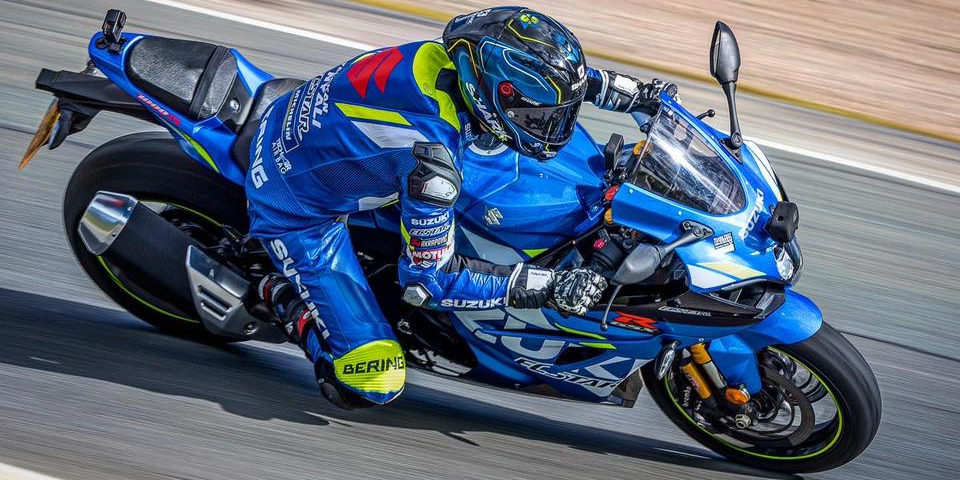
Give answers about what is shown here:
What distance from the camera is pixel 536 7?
9.18 m

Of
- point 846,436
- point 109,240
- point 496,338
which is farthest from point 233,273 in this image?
point 846,436

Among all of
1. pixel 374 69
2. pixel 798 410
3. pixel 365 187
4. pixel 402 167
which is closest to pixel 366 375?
pixel 365 187

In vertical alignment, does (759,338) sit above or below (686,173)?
below

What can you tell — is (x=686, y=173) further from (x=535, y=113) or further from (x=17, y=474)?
(x=17, y=474)

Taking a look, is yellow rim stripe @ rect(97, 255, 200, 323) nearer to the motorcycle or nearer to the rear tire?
the motorcycle

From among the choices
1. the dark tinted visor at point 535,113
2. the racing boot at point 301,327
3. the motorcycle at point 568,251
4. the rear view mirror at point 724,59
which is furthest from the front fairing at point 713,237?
the racing boot at point 301,327

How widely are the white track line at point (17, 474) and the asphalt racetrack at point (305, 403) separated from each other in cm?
4

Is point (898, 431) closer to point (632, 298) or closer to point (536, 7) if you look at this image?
point (632, 298)

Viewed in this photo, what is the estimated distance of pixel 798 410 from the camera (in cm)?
405

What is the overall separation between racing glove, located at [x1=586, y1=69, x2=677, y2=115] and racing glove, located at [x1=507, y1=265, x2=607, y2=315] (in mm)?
1006

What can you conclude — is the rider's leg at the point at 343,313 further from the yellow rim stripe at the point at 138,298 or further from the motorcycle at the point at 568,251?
the yellow rim stripe at the point at 138,298

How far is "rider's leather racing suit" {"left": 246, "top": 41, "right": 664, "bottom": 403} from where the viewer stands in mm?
3594

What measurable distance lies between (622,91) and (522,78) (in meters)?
1.00

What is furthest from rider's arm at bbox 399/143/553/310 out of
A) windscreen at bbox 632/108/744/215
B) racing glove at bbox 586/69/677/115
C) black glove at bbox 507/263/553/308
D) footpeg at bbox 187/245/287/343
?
racing glove at bbox 586/69/677/115
